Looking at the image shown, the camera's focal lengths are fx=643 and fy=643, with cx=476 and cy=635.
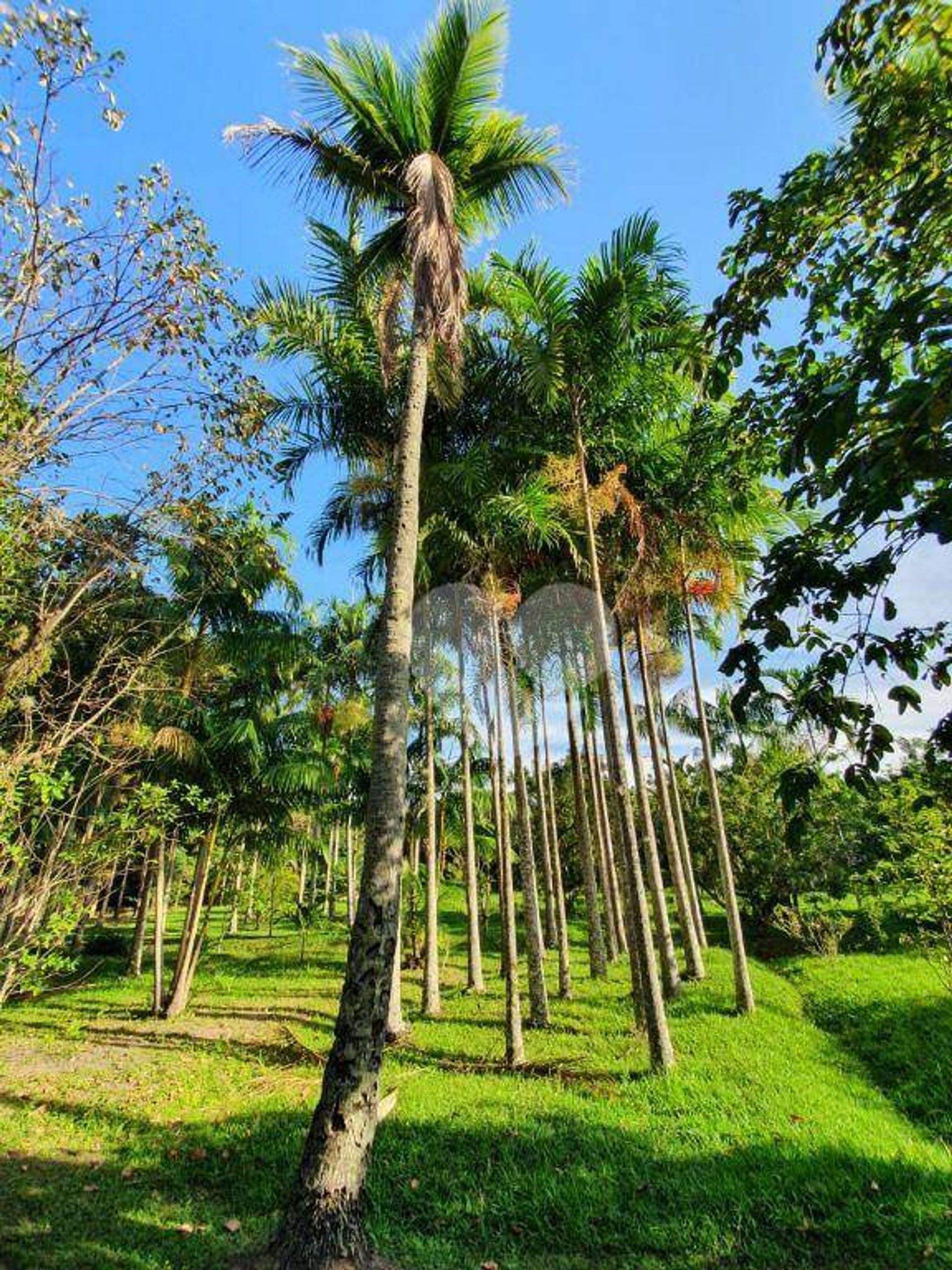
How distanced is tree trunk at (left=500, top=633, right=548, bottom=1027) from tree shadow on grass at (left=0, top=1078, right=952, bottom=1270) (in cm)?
362

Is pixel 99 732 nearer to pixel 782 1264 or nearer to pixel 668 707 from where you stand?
pixel 782 1264

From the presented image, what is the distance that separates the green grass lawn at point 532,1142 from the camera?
4867mm

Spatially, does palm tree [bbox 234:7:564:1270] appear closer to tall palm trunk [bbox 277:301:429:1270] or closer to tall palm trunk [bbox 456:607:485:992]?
tall palm trunk [bbox 277:301:429:1270]

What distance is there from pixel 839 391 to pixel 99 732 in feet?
21.3

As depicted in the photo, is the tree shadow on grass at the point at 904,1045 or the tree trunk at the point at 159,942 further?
the tree trunk at the point at 159,942

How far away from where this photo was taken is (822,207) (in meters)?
3.00

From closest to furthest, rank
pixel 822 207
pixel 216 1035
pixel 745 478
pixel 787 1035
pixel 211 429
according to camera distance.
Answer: pixel 822 207 → pixel 745 478 → pixel 211 429 → pixel 787 1035 → pixel 216 1035

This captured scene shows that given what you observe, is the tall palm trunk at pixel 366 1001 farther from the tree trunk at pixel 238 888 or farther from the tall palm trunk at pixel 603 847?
the tree trunk at pixel 238 888

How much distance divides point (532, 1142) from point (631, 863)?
360 centimetres

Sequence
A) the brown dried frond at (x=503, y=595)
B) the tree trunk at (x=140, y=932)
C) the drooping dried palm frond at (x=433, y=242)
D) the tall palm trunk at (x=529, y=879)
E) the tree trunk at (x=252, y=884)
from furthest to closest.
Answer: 1. the tree trunk at (x=252, y=884)
2. the tree trunk at (x=140, y=932)
3. the brown dried frond at (x=503, y=595)
4. the tall palm trunk at (x=529, y=879)
5. the drooping dried palm frond at (x=433, y=242)

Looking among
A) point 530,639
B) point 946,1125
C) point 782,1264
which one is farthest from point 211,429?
point 946,1125

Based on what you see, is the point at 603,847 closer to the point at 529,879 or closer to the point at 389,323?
the point at 529,879

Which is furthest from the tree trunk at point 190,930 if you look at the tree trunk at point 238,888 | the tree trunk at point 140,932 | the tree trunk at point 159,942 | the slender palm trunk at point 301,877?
the slender palm trunk at point 301,877

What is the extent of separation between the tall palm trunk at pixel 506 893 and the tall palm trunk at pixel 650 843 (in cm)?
241
